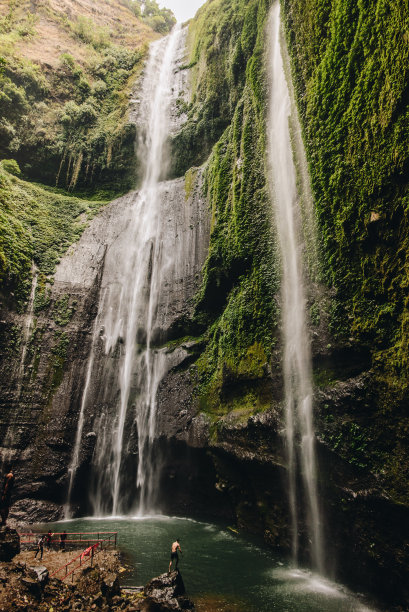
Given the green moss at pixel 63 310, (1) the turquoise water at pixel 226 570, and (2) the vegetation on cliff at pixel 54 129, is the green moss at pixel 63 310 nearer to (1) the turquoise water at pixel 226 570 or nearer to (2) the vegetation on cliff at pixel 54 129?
(2) the vegetation on cliff at pixel 54 129

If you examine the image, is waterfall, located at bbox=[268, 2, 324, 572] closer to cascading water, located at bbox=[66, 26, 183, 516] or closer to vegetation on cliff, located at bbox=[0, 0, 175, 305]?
cascading water, located at bbox=[66, 26, 183, 516]

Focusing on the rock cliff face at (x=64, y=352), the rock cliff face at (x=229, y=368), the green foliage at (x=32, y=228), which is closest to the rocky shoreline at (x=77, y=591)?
the rock cliff face at (x=229, y=368)

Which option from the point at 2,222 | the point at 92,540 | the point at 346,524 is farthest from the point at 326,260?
the point at 2,222

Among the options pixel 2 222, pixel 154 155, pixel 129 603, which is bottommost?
pixel 129 603

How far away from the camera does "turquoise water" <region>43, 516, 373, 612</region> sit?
273 inches

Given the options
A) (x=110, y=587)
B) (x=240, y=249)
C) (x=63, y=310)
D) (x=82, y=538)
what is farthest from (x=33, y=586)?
(x=63, y=310)

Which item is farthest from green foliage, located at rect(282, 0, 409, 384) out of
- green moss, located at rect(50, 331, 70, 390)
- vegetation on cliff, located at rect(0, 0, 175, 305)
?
vegetation on cliff, located at rect(0, 0, 175, 305)

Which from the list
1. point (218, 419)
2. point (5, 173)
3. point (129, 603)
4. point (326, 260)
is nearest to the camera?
point (129, 603)

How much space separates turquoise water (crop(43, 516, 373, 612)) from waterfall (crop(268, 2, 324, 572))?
98 cm

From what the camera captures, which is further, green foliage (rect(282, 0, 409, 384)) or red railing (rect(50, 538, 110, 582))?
red railing (rect(50, 538, 110, 582))

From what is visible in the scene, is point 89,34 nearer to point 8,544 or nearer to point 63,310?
point 63,310

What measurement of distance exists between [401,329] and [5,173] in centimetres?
1968

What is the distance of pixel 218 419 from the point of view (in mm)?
12156

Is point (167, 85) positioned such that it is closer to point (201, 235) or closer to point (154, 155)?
point (154, 155)
